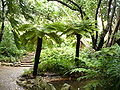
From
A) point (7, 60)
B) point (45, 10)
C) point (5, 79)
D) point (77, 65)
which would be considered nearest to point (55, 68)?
point (77, 65)

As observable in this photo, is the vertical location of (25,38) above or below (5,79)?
above

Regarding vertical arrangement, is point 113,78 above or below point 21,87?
above

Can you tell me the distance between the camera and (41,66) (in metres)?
6.18

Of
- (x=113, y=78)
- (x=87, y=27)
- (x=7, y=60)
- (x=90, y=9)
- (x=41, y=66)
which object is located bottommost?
(x=7, y=60)

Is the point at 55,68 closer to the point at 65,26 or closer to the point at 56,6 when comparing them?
the point at 65,26

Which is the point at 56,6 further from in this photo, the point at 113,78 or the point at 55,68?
the point at 113,78

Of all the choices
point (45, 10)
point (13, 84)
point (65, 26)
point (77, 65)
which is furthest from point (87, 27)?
point (45, 10)

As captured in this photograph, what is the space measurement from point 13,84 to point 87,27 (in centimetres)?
263

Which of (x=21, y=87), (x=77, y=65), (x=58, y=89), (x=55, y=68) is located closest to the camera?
(x=58, y=89)

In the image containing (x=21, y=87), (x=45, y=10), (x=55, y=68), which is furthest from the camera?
(x=45, y=10)

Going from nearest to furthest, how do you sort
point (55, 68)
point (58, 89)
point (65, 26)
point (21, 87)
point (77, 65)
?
1. point (58, 89)
2. point (21, 87)
3. point (65, 26)
4. point (77, 65)
5. point (55, 68)

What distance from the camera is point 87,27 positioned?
506cm

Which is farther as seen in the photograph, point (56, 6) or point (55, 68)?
point (56, 6)

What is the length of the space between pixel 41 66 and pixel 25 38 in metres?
1.70
